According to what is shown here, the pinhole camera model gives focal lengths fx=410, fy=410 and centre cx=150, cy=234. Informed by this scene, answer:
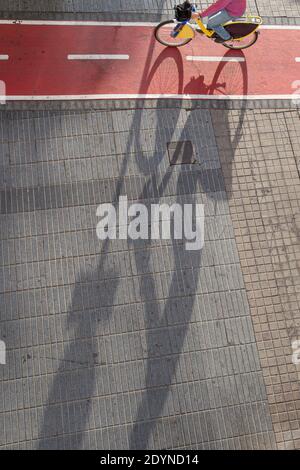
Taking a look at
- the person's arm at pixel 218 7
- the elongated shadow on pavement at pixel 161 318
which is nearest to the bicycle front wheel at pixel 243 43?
the person's arm at pixel 218 7

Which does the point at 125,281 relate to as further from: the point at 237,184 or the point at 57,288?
the point at 237,184

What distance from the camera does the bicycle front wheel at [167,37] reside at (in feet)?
28.2

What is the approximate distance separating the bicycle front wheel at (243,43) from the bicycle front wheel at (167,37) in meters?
0.91

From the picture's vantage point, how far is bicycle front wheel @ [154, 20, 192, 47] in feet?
28.2

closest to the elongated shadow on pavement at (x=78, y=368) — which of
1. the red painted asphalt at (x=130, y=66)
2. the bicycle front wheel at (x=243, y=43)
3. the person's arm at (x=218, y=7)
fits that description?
the red painted asphalt at (x=130, y=66)

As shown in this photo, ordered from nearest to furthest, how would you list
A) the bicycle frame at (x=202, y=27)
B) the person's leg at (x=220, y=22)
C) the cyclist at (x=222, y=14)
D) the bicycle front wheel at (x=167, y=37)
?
the cyclist at (x=222, y=14) < the person's leg at (x=220, y=22) < the bicycle frame at (x=202, y=27) < the bicycle front wheel at (x=167, y=37)

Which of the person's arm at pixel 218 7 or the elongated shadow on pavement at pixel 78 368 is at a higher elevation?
the person's arm at pixel 218 7

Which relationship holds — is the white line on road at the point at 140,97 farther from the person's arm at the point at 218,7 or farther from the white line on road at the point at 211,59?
the person's arm at the point at 218,7

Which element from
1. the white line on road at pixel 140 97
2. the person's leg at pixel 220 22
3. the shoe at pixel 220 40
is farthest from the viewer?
the shoe at pixel 220 40

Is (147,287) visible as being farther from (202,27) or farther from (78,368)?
(202,27)

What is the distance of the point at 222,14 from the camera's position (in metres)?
7.96

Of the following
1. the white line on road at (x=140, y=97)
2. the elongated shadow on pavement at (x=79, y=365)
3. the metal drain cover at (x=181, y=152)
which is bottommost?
the elongated shadow on pavement at (x=79, y=365)

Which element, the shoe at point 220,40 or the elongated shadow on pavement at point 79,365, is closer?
the elongated shadow on pavement at point 79,365

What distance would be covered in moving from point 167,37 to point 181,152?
2672 millimetres
